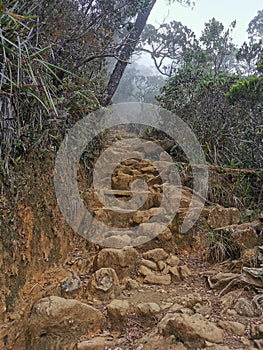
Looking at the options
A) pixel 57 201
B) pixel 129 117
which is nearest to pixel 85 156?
pixel 57 201

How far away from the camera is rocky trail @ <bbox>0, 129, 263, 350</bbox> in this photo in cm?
139

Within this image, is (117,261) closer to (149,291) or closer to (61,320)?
(149,291)

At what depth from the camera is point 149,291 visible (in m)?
1.93

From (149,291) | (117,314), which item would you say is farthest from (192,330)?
(149,291)

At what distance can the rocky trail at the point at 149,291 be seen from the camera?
139cm

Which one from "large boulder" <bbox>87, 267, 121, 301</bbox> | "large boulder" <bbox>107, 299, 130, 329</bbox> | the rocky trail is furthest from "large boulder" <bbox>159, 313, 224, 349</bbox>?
"large boulder" <bbox>87, 267, 121, 301</bbox>

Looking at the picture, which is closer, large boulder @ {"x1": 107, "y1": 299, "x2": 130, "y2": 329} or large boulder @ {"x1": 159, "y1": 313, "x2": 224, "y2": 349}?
large boulder @ {"x1": 159, "y1": 313, "x2": 224, "y2": 349}

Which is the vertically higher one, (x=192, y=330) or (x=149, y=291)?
(x=192, y=330)

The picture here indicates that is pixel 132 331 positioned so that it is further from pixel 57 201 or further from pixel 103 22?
pixel 103 22

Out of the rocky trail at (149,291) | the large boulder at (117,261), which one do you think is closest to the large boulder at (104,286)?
the rocky trail at (149,291)

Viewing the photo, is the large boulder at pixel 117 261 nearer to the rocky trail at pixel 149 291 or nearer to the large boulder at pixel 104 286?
the rocky trail at pixel 149 291

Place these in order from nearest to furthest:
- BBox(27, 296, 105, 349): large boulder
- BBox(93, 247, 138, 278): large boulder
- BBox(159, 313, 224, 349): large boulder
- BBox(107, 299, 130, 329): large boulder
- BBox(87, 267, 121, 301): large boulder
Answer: BBox(159, 313, 224, 349): large boulder < BBox(27, 296, 105, 349): large boulder < BBox(107, 299, 130, 329): large boulder < BBox(87, 267, 121, 301): large boulder < BBox(93, 247, 138, 278): large boulder

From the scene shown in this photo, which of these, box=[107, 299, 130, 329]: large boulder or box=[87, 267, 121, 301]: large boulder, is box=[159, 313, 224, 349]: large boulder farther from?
box=[87, 267, 121, 301]: large boulder

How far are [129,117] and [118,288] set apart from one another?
5.64 meters
